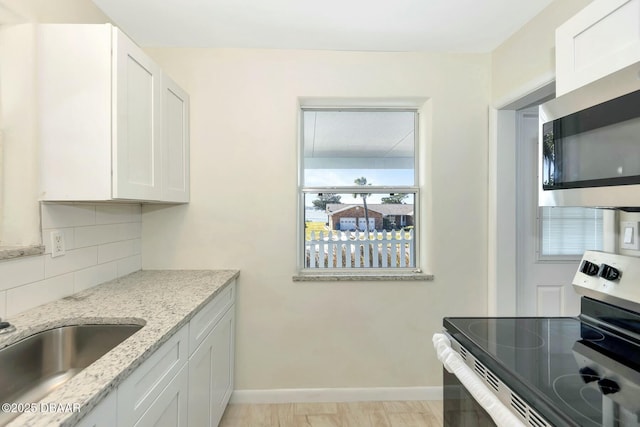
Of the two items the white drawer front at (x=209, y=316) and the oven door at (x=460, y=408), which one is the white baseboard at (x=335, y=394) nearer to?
the white drawer front at (x=209, y=316)

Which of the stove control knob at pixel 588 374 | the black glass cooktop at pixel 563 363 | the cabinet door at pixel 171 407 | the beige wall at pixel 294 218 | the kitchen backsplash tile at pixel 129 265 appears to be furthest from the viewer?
the beige wall at pixel 294 218

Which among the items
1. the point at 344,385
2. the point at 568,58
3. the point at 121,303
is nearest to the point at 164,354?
the point at 121,303

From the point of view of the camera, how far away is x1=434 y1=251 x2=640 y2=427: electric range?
0.81m

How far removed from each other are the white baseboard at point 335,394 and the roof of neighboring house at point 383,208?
4.02 ft

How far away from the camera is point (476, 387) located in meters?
0.98

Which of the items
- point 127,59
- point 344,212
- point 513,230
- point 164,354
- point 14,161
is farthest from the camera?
point 344,212

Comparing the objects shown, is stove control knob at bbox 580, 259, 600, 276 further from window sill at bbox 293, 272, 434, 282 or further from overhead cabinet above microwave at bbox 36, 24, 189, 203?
overhead cabinet above microwave at bbox 36, 24, 189, 203

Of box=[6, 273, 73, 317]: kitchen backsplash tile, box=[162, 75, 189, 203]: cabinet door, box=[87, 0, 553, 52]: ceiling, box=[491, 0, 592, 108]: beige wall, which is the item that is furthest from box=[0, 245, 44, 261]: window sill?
box=[491, 0, 592, 108]: beige wall

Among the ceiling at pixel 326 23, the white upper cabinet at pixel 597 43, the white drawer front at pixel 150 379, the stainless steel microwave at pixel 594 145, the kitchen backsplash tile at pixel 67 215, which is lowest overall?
the white drawer front at pixel 150 379

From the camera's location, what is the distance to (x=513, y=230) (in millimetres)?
2344

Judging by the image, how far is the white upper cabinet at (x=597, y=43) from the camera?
993 mm

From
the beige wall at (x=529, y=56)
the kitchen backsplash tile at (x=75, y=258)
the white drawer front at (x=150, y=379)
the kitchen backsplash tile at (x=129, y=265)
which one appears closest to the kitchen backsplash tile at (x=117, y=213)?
the kitchen backsplash tile at (x=75, y=258)

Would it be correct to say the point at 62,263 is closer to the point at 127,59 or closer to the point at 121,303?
the point at 121,303

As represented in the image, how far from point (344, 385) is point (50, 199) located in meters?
2.03
